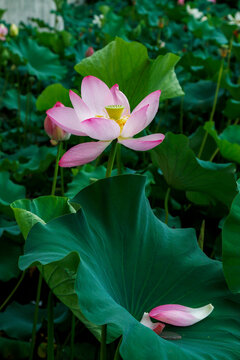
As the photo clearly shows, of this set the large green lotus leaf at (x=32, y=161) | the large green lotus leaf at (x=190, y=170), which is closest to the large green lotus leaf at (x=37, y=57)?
the large green lotus leaf at (x=32, y=161)

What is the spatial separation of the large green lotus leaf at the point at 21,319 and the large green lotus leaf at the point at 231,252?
1.72 ft

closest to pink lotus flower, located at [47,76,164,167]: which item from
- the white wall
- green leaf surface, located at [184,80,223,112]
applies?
green leaf surface, located at [184,80,223,112]

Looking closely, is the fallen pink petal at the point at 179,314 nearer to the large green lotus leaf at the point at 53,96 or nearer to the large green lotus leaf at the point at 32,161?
the large green lotus leaf at the point at 53,96

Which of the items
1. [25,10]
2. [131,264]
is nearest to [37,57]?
[131,264]

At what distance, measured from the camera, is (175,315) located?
619mm

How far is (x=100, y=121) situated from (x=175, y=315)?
0.27 metres

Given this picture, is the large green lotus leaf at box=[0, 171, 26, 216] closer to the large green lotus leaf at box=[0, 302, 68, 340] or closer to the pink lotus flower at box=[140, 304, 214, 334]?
the large green lotus leaf at box=[0, 302, 68, 340]

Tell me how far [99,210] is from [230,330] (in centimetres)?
24

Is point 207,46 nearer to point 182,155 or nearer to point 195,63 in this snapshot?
point 195,63

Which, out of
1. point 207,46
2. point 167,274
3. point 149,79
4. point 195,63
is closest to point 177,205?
point 149,79

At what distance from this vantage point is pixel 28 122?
7.59ft

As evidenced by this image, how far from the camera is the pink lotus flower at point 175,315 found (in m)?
0.62

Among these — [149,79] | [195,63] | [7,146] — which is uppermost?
[149,79]

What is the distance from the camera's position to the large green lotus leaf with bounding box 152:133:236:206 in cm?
105
